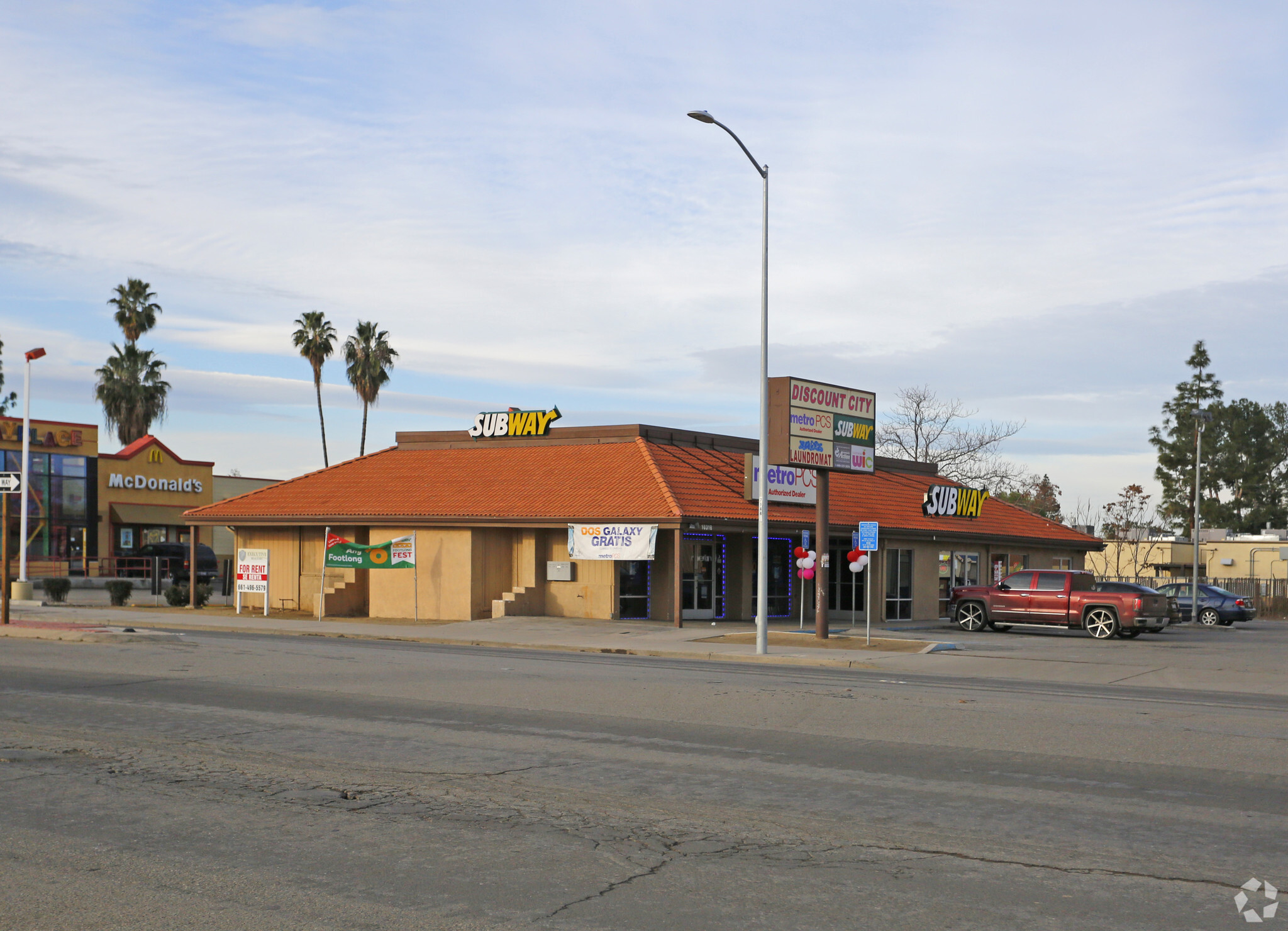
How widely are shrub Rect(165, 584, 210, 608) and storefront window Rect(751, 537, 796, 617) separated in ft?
63.1

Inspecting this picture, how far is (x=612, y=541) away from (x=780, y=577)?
8.19 meters

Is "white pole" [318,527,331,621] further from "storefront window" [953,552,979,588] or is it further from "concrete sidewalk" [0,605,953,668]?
"storefront window" [953,552,979,588]

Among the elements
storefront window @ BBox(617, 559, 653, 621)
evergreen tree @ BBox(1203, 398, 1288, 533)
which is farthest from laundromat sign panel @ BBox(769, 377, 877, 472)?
evergreen tree @ BBox(1203, 398, 1288, 533)

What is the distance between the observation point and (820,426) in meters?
29.2

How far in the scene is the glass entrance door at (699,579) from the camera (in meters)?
35.6

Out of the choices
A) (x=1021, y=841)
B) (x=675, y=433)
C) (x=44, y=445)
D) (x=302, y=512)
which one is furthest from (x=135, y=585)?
(x=1021, y=841)

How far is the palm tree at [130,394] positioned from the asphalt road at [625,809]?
57.4 m

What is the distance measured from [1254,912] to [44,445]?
212 ft

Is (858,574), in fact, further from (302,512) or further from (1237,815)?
(1237,815)

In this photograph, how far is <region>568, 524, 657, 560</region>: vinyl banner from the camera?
3238 cm

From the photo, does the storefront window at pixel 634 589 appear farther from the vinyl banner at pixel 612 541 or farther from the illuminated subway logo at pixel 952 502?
the illuminated subway logo at pixel 952 502


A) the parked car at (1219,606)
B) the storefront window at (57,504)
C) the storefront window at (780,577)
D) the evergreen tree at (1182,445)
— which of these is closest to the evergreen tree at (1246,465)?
the evergreen tree at (1182,445)

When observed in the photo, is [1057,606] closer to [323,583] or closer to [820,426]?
[820,426]

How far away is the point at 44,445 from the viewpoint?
61344mm
